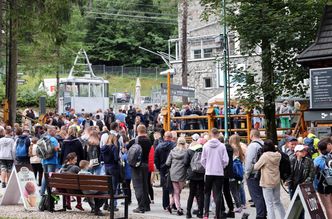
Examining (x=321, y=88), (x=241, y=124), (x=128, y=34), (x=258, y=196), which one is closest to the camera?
(x=258, y=196)

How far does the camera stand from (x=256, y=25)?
74.9 feet

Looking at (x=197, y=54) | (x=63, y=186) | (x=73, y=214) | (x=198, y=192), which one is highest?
(x=197, y=54)

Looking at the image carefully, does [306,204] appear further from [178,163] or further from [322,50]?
[322,50]

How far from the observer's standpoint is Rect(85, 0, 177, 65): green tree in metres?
83.2

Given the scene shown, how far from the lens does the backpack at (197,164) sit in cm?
1512

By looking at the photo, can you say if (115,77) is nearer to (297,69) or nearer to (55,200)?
(297,69)

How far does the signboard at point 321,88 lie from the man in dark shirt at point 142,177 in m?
4.50

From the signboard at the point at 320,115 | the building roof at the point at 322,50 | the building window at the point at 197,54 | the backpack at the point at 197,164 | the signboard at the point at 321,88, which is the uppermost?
the building window at the point at 197,54

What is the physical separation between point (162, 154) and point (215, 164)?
2.24 metres

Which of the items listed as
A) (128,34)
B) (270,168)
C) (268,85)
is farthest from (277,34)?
(128,34)

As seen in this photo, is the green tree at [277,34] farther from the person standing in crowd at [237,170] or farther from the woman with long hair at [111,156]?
the woman with long hair at [111,156]

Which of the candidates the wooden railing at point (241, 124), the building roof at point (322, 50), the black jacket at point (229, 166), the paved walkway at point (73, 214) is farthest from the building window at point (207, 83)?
the black jacket at point (229, 166)

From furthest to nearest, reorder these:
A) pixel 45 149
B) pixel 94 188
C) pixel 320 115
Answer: pixel 45 149
pixel 320 115
pixel 94 188

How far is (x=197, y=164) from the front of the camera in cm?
1514
